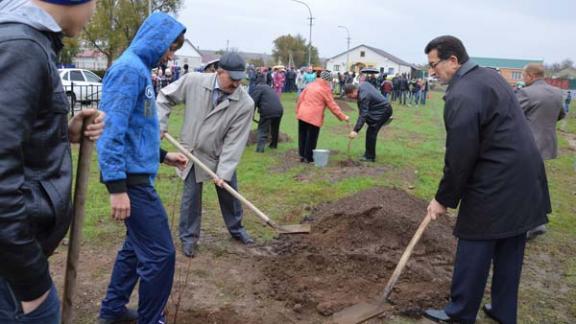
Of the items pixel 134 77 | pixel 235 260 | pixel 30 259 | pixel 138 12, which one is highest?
pixel 138 12

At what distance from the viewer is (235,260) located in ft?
16.4

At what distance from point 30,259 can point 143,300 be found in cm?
170

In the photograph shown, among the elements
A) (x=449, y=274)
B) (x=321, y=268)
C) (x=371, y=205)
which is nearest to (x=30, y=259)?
(x=321, y=268)

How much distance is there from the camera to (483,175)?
11.5 ft

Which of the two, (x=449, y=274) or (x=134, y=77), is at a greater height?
(x=134, y=77)

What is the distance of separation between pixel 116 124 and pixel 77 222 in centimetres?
82

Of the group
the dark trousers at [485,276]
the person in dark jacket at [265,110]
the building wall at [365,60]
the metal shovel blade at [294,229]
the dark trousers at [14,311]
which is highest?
the building wall at [365,60]

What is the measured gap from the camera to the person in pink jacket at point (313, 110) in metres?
10.0

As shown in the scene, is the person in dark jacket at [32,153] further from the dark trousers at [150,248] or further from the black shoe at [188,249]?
the black shoe at [188,249]

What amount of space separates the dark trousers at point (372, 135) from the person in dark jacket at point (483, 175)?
22.1 ft

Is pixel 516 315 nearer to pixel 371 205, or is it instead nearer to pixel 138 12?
pixel 371 205

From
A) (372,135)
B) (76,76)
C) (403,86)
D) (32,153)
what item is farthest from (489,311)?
(403,86)

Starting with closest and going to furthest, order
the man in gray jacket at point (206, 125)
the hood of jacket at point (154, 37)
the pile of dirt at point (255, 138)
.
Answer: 1. the hood of jacket at point (154, 37)
2. the man in gray jacket at point (206, 125)
3. the pile of dirt at point (255, 138)

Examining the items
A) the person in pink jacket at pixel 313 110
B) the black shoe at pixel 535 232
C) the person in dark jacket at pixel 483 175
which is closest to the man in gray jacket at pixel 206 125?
the person in dark jacket at pixel 483 175
